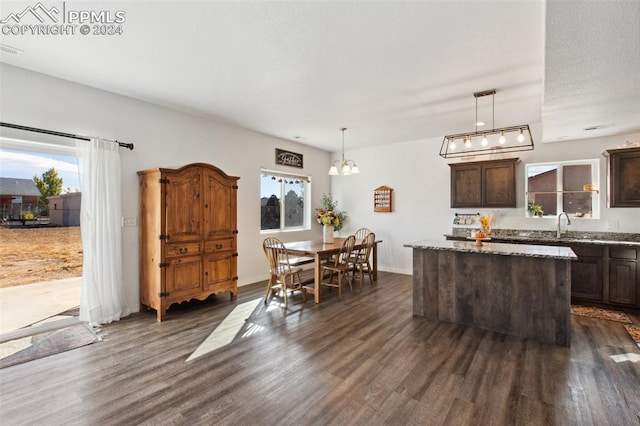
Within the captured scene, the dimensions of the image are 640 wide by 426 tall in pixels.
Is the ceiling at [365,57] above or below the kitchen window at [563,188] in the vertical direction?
above

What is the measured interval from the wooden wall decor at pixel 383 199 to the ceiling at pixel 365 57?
236 cm

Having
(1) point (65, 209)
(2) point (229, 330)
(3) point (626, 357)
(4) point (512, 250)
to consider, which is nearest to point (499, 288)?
(4) point (512, 250)

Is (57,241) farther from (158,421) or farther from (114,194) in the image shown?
(158,421)

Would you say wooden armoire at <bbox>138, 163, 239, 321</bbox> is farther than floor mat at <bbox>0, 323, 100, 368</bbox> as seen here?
Yes

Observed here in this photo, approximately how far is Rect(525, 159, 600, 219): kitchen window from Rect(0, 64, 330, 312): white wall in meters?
4.58

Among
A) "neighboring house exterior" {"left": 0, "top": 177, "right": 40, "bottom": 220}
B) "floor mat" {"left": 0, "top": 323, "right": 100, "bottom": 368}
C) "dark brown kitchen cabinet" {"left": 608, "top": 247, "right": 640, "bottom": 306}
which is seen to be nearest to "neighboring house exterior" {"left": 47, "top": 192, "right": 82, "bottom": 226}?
"neighboring house exterior" {"left": 0, "top": 177, "right": 40, "bottom": 220}

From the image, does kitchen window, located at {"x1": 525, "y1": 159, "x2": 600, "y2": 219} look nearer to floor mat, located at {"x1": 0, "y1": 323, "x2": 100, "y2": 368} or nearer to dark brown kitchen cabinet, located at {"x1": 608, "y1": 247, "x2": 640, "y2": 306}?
dark brown kitchen cabinet, located at {"x1": 608, "y1": 247, "x2": 640, "y2": 306}

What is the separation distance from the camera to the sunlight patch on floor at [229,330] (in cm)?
300

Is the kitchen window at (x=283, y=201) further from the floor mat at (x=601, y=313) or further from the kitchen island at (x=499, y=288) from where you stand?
the floor mat at (x=601, y=313)

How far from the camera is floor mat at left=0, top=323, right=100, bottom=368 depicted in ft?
9.20

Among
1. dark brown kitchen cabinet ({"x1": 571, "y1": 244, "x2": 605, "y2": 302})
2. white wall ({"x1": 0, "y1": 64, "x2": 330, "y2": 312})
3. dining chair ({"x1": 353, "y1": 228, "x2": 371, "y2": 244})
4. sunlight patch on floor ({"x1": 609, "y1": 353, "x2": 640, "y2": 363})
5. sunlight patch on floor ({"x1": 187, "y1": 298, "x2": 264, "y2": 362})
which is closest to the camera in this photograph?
sunlight patch on floor ({"x1": 609, "y1": 353, "x2": 640, "y2": 363})

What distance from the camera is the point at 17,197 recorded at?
10.7 feet
